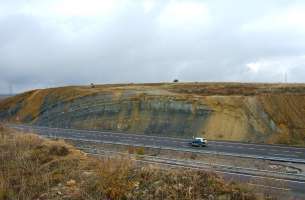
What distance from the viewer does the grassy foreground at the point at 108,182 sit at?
33.2ft

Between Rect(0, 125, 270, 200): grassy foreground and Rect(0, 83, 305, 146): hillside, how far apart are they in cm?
3947

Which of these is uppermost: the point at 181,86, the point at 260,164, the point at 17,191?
the point at 181,86

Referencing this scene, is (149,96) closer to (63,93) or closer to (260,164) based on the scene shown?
(63,93)

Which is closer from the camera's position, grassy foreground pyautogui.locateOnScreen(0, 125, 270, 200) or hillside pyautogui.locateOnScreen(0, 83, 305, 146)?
grassy foreground pyautogui.locateOnScreen(0, 125, 270, 200)

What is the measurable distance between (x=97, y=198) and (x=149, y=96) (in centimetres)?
5418

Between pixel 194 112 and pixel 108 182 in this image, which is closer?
pixel 108 182

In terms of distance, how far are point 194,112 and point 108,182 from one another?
47.5 m

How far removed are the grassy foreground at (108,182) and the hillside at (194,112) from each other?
129 ft

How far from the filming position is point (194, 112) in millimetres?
57656

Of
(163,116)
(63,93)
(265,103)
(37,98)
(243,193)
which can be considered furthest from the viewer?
(37,98)

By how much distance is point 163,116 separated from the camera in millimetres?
60250

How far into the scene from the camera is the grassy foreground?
1011cm

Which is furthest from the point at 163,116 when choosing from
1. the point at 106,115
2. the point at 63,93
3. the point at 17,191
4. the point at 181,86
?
the point at 17,191

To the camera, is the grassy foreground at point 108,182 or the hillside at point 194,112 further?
the hillside at point 194,112
